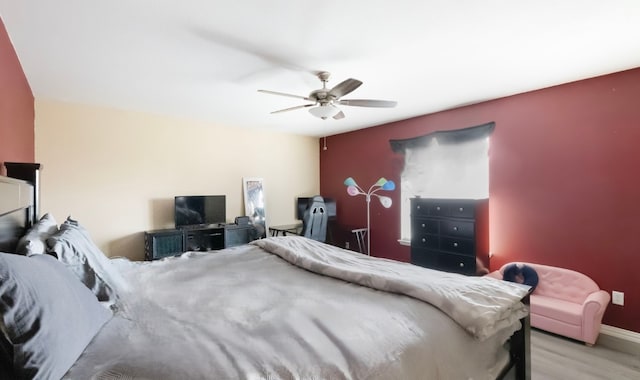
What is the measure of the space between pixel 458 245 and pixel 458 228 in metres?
0.20

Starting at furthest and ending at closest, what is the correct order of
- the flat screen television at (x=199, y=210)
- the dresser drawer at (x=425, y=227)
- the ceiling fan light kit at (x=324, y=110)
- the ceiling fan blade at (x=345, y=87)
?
the flat screen television at (x=199, y=210), the dresser drawer at (x=425, y=227), the ceiling fan light kit at (x=324, y=110), the ceiling fan blade at (x=345, y=87)

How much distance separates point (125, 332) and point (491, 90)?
3.68 meters

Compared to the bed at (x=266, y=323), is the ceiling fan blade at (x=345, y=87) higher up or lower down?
higher up

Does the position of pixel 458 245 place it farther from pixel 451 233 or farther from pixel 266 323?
pixel 266 323

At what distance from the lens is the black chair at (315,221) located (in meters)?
4.51

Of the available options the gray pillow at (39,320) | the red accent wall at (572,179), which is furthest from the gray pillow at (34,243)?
the red accent wall at (572,179)

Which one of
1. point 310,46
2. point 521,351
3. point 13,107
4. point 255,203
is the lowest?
point 521,351

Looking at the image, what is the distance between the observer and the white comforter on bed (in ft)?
3.13

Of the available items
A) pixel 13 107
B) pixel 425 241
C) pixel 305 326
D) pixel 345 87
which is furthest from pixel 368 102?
pixel 13 107

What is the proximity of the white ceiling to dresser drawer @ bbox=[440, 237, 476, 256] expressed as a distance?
165cm

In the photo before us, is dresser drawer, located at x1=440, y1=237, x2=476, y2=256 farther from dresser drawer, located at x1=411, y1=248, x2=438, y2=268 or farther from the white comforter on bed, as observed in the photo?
the white comforter on bed

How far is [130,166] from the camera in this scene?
157 inches

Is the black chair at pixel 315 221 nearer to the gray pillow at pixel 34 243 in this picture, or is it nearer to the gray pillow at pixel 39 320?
the gray pillow at pixel 34 243

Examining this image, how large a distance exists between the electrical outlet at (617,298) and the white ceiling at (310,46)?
2.01m
